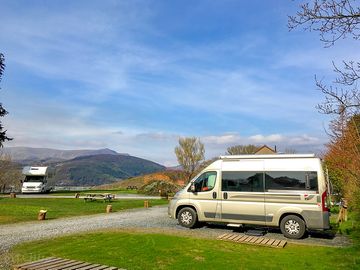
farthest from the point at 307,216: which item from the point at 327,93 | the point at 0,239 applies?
the point at 0,239

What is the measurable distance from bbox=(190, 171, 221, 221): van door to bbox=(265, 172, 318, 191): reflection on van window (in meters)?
2.04

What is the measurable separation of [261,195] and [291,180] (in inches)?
47.8

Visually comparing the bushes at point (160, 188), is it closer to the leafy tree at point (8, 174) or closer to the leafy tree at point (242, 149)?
the leafy tree at point (8, 174)

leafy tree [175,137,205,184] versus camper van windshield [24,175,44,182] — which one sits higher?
leafy tree [175,137,205,184]

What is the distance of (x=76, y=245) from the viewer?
11.2 m

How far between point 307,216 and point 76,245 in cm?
777

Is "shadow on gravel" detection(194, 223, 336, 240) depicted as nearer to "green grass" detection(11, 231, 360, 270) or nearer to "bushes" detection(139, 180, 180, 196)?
"green grass" detection(11, 231, 360, 270)

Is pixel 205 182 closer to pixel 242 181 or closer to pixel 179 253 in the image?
pixel 242 181

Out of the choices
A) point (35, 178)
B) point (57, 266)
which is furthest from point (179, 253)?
point (35, 178)

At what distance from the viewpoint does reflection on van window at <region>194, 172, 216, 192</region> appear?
15414mm

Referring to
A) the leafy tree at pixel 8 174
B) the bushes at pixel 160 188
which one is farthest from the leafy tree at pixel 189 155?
the leafy tree at pixel 8 174

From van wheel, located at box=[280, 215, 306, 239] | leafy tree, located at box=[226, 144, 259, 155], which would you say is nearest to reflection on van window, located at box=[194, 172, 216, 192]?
van wheel, located at box=[280, 215, 306, 239]

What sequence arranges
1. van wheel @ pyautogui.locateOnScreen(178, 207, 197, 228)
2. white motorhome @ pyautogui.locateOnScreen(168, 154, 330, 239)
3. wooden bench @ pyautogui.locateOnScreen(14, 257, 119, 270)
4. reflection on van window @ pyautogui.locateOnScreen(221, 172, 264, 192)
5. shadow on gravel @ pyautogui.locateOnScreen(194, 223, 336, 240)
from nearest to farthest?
wooden bench @ pyautogui.locateOnScreen(14, 257, 119, 270)
white motorhome @ pyautogui.locateOnScreen(168, 154, 330, 239)
shadow on gravel @ pyautogui.locateOnScreen(194, 223, 336, 240)
reflection on van window @ pyautogui.locateOnScreen(221, 172, 264, 192)
van wheel @ pyautogui.locateOnScreen(178, 207, 197, 228)

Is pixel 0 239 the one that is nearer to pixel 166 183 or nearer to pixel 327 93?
pixel 327 93
